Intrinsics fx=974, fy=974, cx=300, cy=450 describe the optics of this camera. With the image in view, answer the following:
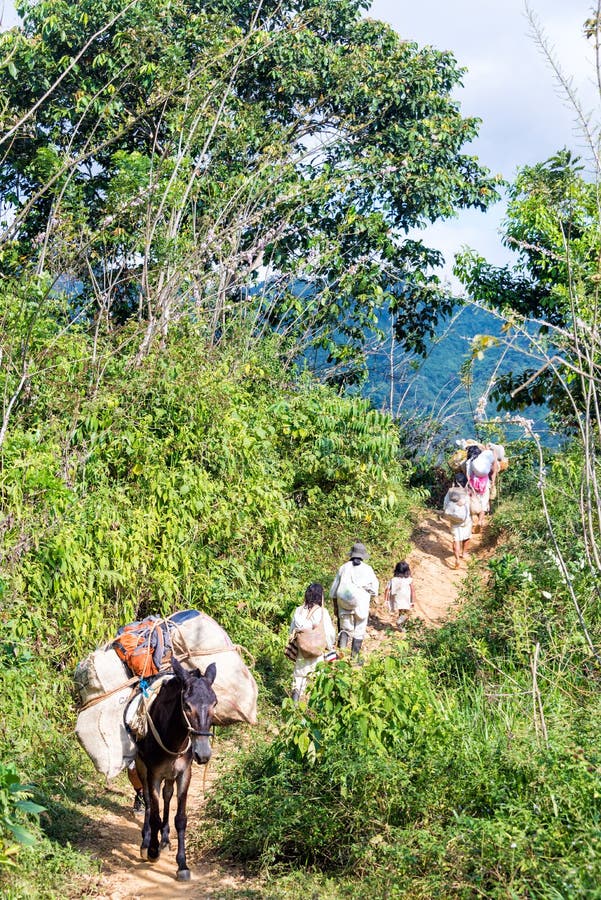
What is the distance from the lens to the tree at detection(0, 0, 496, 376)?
13102 mm

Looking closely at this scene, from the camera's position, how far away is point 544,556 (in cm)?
1023

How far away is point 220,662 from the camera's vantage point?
6648 millimetres

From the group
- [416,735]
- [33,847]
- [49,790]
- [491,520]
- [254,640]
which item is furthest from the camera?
[491,520]

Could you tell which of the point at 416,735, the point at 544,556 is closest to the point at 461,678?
the point at 544,556

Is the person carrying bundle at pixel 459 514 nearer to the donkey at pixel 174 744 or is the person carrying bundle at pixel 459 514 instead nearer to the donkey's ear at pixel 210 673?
the donkey at pixel 174 744

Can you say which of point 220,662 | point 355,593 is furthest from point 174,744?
point 355,593

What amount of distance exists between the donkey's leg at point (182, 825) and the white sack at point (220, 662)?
0.48m

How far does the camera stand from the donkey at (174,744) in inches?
223

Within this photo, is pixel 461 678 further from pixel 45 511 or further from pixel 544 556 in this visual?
A: pixel 45 511

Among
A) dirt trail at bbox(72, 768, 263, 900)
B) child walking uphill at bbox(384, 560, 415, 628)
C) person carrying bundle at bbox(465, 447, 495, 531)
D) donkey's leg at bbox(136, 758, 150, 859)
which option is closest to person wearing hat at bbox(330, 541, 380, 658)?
child walking uphill at bbox(384, 560, 415, 628)

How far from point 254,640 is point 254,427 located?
8.36 ft

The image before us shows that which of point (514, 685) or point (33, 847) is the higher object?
point (514, 685)

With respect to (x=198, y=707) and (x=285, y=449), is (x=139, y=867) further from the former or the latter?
(x=285, y=449)

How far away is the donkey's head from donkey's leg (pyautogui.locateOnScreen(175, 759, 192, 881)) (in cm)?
61
